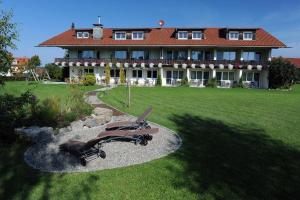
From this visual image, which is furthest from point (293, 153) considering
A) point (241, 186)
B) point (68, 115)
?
point (68, 115)

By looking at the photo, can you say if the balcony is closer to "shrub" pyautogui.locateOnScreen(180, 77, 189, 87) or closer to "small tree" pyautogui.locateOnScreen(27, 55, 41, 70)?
"shrub" pyautogui.locateOnScreen(180, 77, 189, 87)

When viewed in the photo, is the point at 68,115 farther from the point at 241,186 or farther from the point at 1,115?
the point at 241,186

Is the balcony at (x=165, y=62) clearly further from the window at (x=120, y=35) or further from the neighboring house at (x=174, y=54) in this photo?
the window at (x=120, y=35)

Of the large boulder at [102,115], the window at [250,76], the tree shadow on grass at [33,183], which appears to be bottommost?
the tree shadow on grass at [33,183]

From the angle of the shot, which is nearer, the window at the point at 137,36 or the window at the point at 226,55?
the window at the point at 226,55

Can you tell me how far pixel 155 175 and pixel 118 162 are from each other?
1389 mm

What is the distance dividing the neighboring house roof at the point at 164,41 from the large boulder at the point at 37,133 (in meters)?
32.2

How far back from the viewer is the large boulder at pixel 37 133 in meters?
10.7

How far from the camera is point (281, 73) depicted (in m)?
37.2

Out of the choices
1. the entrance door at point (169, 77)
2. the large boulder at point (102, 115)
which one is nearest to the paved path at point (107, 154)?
the large boulder at point (102, 115)

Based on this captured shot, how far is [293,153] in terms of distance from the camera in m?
9.05

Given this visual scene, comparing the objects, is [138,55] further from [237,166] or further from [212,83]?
[237,166]

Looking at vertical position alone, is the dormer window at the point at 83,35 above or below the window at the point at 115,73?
above

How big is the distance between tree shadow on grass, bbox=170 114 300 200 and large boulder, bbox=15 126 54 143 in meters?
4.76
